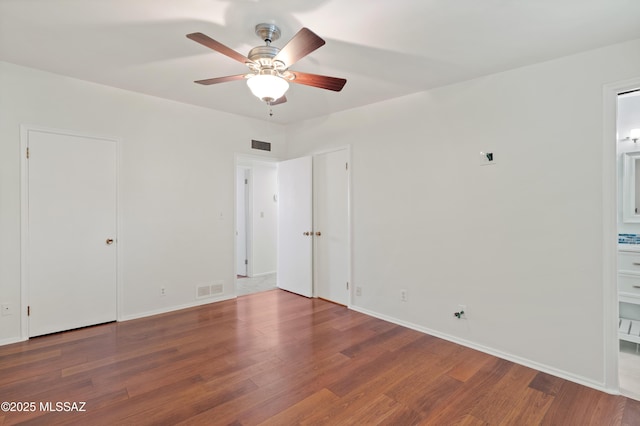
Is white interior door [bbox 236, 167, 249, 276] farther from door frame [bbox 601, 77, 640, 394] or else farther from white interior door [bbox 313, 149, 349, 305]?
door frame [bbox 601, 77, 640, 394]

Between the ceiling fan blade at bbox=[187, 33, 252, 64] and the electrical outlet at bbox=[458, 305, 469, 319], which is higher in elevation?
the ceiling fan blade at bbox=[187, 33, 252, 64]

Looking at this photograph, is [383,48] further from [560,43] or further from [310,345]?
[310,345]

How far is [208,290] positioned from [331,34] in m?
3.48

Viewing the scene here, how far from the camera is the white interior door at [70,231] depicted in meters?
3.08

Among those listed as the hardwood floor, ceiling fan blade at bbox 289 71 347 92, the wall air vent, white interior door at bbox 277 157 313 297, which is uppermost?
the wall air vent

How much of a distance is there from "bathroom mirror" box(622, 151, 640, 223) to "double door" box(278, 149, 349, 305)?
10.7ft

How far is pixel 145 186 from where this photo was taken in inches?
147

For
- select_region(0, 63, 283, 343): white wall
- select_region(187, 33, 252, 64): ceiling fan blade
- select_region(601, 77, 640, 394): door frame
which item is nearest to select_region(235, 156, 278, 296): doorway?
select_region(0, 63, 283, 343): white wall

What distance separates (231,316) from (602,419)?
3.39 metres

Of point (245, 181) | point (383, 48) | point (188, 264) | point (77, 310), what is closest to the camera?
point (383, 48)

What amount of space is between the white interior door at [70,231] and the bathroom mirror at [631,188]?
5.94 m

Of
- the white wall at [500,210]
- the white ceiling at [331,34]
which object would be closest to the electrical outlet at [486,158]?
the white wall at [500,210]

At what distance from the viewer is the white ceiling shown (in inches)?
77.4

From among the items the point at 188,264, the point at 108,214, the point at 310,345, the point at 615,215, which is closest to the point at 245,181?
the point at 188,264
